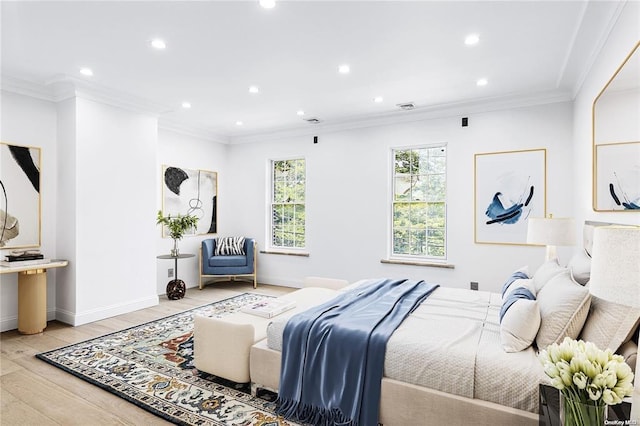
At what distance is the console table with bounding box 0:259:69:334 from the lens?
3867 mm

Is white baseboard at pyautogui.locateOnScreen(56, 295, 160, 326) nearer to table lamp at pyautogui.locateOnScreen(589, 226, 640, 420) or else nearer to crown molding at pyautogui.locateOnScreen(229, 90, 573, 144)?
crown molding at pyautogui.locateOnScreen(229, 90, 573, 144)

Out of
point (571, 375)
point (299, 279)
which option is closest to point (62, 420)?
point (571, 375)

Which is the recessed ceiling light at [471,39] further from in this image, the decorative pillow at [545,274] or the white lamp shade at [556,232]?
the decorative pillow at [545,274]

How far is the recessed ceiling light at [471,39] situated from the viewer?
3027 millimetres

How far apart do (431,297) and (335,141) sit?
11.3ft

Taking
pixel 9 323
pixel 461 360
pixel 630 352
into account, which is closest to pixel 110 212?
pixel 9 323

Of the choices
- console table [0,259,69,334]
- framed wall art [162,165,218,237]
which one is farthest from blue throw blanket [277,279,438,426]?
framed wall art [162,165,218,237]

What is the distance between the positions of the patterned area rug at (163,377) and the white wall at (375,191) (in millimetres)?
2673

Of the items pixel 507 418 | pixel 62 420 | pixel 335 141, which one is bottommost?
pixel 62 420

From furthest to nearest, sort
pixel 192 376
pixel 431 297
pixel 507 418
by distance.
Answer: pixel 431 297, pixel 192 376, pixel 507 418

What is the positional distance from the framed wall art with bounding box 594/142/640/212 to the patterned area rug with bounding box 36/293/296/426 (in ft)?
8.49

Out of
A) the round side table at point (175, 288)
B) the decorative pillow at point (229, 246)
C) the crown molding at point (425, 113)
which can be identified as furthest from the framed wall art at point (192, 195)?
the crown molding at point (425, 113)

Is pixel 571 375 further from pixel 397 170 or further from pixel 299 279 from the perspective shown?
pixel 299 279

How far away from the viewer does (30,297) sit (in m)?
3.89
